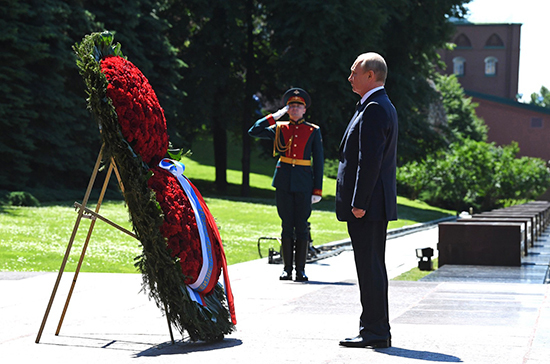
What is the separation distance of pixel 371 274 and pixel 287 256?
4028 millimetres

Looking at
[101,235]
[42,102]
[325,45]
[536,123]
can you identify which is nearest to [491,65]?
[536,123]

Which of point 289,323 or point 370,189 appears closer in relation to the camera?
point 370,189

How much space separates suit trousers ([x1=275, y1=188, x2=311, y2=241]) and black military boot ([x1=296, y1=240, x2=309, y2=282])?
2.5 inches

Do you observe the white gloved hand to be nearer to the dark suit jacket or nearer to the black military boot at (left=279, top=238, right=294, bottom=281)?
the black military boot at (left=279, top=238, right=294, bottom=281)

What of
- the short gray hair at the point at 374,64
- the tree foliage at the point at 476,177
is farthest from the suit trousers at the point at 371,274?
the tree foliage at the point at 476,177

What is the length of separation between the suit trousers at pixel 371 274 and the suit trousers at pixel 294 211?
3.85 metres

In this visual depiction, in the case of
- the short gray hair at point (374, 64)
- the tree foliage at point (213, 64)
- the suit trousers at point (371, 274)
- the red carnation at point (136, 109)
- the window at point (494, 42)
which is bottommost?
the suit trousers at point (371, 274)

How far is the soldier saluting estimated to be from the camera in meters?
9.29

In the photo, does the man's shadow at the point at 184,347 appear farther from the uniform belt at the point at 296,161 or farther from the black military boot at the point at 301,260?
the uniform belt at the point at 296,161

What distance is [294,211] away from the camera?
30.9 feet

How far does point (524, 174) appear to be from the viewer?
42.5 meters

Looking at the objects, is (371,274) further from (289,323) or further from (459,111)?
(459,111)

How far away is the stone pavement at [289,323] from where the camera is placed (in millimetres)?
5059

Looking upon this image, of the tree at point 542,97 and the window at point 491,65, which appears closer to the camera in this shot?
the window at point 491,65
